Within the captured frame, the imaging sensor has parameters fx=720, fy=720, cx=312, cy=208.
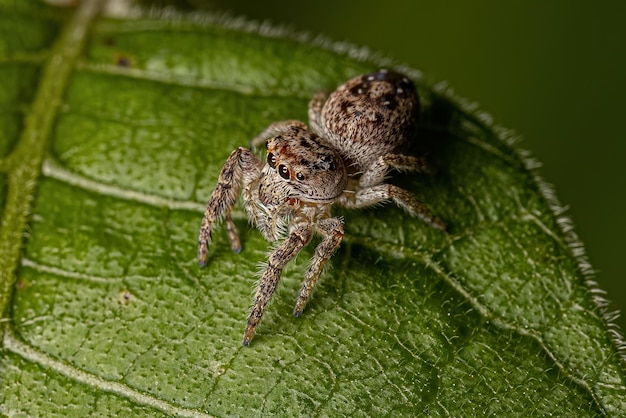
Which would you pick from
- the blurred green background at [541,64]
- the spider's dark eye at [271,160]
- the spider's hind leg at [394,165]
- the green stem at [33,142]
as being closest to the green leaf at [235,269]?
the green stem at [33,142]

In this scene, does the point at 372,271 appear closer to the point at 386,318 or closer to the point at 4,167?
the point at 386,318

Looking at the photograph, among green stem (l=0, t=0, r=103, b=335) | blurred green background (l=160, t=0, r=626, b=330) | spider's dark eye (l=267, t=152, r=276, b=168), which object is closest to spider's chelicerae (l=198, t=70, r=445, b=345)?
spider's dark eye (l=267, t=152, r=276, b=168)

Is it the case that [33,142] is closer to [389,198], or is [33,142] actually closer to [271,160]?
[271,160]

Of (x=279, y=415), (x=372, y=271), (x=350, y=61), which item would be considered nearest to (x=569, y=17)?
(x=350, y=61)

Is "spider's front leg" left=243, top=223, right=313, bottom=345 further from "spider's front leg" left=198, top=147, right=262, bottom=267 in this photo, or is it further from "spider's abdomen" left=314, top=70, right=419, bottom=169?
"spider's abdomen" left=314, top=70, right=419, bottom=169

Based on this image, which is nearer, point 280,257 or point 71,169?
point 280,257

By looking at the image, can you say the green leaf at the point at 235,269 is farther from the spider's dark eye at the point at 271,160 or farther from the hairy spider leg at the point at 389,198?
the spider's dark eye at the point at 271,160
